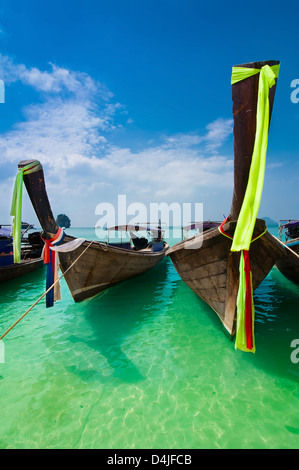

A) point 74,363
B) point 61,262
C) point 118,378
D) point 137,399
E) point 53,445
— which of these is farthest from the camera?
point 61,262

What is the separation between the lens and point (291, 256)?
722cm

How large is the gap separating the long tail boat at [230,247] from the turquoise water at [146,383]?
1.02 metres

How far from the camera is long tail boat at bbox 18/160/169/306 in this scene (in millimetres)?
5293

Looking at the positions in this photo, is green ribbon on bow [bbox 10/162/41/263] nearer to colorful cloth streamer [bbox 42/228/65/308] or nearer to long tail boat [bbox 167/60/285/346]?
colorful cloth streamer [bbox 42/228/65/308]

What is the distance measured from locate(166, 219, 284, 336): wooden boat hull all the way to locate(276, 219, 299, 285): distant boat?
54 cm

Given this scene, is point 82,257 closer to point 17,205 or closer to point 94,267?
point 94,267

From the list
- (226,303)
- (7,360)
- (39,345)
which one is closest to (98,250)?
(39,345)

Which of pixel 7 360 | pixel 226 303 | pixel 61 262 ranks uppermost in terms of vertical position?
pixel 61 262

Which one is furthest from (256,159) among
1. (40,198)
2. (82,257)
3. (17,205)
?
(82,257)

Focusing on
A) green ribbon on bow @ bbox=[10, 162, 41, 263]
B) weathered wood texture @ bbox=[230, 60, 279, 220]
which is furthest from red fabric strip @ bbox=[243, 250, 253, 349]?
green ribbon on bow @ bbox=[10, 162, 41, 263]

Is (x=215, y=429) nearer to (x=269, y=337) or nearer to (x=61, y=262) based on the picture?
(x=269, y=337)

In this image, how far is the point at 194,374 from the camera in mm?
4082

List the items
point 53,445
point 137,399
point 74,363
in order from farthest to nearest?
point 74,363 < point 137,399 < point 53,445

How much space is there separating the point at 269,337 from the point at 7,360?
649cm
